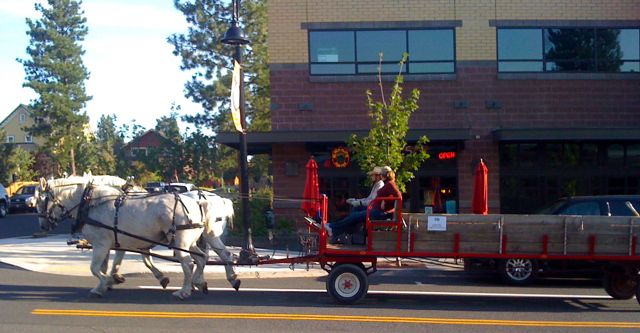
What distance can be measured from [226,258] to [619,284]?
663cm

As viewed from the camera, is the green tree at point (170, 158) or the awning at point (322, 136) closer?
the awning at point (322, 136)

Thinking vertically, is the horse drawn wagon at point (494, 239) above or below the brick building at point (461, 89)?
below

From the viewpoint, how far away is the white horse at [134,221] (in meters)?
10.7

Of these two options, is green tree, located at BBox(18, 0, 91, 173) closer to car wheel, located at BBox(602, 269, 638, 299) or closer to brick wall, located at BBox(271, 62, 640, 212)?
brick wall, located at BBox(271, 62, 640, 212)

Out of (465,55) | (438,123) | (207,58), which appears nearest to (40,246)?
(438,123)

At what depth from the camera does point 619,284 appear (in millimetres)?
11102

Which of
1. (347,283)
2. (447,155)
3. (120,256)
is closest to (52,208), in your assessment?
(120,256)

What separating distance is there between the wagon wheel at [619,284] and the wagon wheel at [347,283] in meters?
4.16

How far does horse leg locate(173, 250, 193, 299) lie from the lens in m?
10.6

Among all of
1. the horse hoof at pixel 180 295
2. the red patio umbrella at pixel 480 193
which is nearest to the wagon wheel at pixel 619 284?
the red patio umbrella at pixel 480 193

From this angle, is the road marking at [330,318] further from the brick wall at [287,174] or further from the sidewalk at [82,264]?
the brick wall at [287,174]

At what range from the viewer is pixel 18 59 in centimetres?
5331

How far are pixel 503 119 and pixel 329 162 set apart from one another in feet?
18.4

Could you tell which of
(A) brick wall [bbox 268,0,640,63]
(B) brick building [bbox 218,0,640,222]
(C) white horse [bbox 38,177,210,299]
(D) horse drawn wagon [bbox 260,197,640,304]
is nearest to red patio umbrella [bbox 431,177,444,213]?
(B) brick building [bbox 218,0,640,222]
